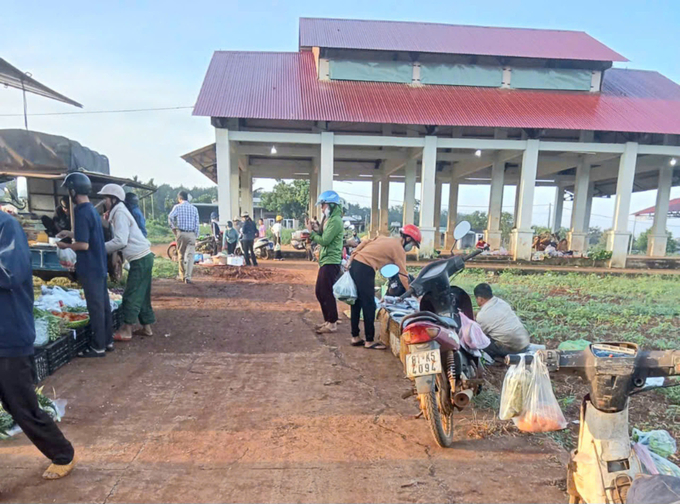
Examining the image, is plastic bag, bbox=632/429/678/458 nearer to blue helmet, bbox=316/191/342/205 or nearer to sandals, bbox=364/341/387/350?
sandals, bbox=364/341/387/350

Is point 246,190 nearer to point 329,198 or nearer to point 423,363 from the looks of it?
point 329,198

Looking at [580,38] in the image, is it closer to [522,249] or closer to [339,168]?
[522,249]

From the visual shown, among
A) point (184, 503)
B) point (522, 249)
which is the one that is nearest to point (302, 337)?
point (184, 503)

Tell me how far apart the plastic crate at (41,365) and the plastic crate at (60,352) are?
45 millimetres

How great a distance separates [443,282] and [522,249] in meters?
13.1

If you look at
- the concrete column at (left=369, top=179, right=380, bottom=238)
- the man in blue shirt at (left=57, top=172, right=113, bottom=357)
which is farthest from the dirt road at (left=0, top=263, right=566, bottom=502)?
the concrete column at (left=369, top=179, right=380, bottom=238)

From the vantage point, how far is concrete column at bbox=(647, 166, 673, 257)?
16.6m

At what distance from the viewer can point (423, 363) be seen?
2.47m

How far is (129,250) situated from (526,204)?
1380 cm

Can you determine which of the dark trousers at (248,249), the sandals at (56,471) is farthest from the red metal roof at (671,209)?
the sandals at (56,471)

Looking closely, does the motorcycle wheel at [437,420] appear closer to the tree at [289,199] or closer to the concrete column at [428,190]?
the concrete column at [428,190]

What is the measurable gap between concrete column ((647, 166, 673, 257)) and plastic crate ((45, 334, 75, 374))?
2087 cm

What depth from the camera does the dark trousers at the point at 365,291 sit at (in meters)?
4.35

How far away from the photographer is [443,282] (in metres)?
3.18
